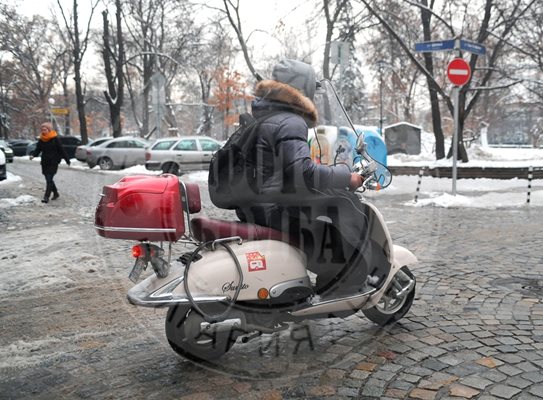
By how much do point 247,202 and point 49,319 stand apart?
2.18 meters

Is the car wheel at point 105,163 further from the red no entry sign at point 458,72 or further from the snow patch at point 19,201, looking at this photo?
the red no entry sign at point 458,72

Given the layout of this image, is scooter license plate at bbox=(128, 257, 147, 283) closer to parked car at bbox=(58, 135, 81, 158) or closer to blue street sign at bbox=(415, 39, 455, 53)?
blue street sign at bbox=(415, 39, 455, 53)

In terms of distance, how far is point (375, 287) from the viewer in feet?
12.8

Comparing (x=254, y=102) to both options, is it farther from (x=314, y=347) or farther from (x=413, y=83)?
(x=413, y=83)

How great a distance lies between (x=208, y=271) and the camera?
3328mm

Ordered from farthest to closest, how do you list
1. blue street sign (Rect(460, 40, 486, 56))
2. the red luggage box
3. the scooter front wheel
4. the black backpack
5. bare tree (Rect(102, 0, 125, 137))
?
bare tree (Rect(102, 0, 125, 137))
blue street sign (Rect(460, 40, 486, 56))
the scooter front wheel
the black backpack
the red luggage box

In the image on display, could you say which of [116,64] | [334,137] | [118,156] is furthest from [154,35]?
[334,137]

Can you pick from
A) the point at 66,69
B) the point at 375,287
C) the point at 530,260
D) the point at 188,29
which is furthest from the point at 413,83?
the point at 375,287

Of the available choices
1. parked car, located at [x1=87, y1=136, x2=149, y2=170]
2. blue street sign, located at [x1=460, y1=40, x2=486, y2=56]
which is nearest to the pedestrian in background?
blue street sign, located at [x1=460, y1=40, x2=486, y2=56]

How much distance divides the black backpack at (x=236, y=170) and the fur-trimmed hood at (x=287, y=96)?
18 cm

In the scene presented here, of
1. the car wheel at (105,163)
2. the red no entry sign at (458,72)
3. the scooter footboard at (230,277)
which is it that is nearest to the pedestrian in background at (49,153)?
the red no entry sign at (458,72)

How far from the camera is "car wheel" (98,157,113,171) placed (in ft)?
84.1

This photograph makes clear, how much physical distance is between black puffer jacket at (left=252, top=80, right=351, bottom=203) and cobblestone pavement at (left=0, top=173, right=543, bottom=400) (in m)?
1.13

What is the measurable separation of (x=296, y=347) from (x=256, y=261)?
859mm
